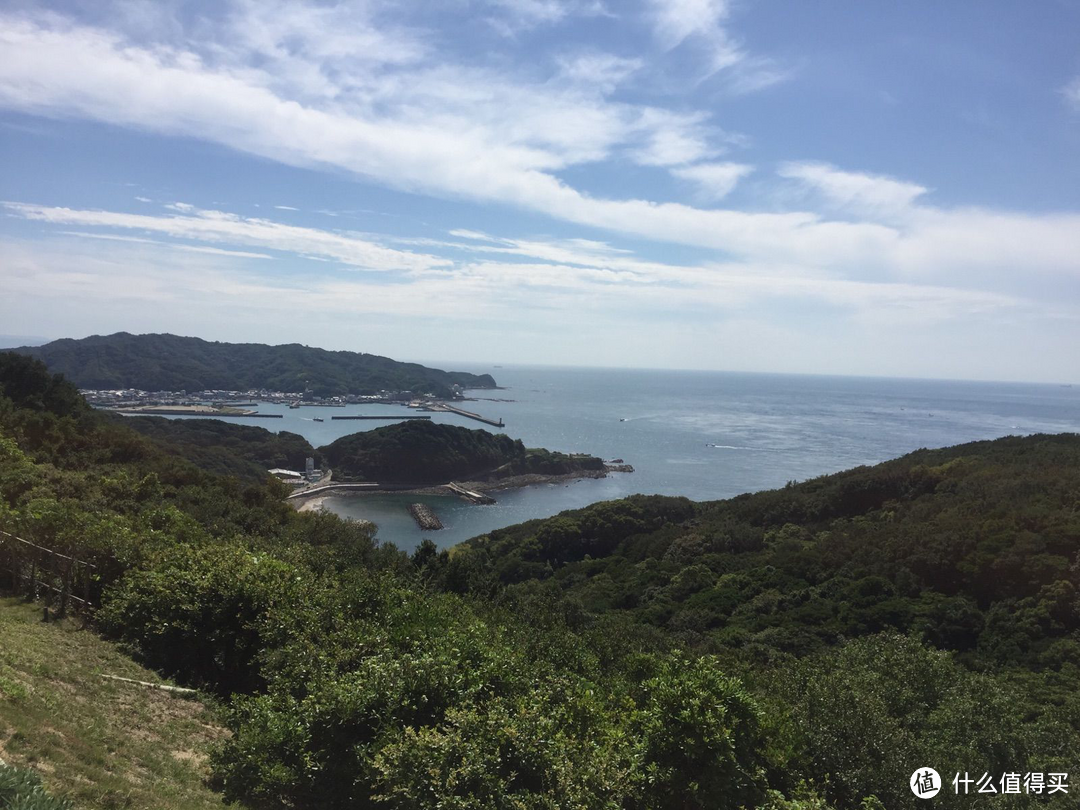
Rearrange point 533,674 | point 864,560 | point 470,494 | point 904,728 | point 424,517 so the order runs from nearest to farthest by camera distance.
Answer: point 533,674
point 904,728
point 864,560
point 424,517
point 470,494

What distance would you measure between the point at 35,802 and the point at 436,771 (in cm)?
227

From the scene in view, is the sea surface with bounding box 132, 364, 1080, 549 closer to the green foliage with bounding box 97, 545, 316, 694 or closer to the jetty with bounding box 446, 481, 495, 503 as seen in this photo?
the jetty with bounding box 446, 481, 495, 503

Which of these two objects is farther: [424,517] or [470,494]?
[470,494]

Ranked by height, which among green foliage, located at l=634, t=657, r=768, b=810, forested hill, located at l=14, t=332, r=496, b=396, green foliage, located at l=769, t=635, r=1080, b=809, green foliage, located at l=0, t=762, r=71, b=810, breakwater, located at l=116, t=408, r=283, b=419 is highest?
forested hill, located at l=14, t=332, r=496, b=396

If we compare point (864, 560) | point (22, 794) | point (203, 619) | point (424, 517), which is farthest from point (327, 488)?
point (22, 794)

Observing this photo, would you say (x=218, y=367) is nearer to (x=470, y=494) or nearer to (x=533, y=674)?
(x=470, y=494)

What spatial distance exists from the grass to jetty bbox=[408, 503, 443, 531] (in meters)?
34.8

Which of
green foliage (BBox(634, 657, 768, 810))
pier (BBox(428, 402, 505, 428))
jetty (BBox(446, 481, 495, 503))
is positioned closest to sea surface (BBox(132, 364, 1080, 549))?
jetty (BBox(446, 481, 495, 503))

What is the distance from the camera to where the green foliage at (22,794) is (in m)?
2.94

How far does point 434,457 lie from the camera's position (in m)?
56.6

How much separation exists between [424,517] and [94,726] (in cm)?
3919

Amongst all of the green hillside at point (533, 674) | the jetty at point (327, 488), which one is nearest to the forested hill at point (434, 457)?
the jetty at point (327, 488)

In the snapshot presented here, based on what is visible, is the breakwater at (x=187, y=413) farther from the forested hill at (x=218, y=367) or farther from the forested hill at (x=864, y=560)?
the forested hill at (x=864, y=560)

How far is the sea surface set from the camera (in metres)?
49.4
